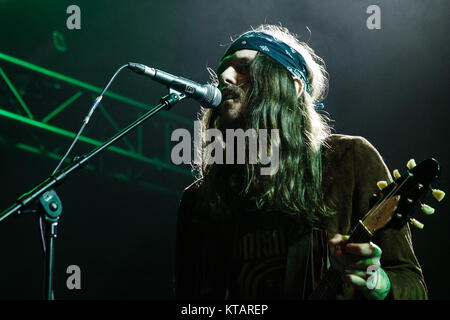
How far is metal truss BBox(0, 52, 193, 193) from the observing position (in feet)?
11.4

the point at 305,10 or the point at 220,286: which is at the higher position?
the point at 305,10

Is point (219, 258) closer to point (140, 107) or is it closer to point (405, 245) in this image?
point (405, 245)

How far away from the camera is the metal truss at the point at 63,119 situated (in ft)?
11.4

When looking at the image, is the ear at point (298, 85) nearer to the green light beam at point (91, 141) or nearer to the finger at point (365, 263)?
the finger at point (365, 263)

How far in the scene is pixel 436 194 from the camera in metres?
1.30

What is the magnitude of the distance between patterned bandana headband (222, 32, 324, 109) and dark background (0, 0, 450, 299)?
3.83 feet

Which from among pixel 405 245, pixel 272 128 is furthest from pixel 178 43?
pixel 405 245

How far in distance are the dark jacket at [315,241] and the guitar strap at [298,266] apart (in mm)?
22

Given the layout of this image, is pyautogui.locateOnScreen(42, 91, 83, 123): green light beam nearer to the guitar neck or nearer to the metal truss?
the metal truss

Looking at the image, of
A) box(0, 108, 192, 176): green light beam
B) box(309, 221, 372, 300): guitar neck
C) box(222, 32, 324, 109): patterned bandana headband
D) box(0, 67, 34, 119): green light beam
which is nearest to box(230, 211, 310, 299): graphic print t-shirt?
box(309, 221, 372, 300): guitar neck

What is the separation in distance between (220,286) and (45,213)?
0.90m

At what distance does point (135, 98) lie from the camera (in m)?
3.58

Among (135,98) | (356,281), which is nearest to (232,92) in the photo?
(356,281)

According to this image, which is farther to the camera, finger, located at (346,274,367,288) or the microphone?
→ the microphone
